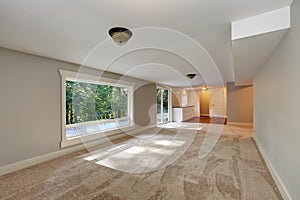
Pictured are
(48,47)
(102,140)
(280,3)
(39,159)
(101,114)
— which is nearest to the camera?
(280,3)

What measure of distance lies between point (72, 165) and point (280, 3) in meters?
3.71

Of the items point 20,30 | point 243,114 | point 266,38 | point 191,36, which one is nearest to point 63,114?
point 20,30

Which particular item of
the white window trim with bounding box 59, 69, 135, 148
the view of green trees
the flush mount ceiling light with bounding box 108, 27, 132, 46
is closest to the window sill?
the white window trim with bounding box 59, 69, 135, 148

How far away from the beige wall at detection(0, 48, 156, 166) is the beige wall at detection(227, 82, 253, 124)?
7.08m

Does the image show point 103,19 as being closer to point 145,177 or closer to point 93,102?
point 145,177

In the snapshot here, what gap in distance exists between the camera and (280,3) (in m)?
1.57

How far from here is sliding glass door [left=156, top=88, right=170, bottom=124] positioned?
26.3 feet

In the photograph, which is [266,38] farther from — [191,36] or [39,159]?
[39,159]

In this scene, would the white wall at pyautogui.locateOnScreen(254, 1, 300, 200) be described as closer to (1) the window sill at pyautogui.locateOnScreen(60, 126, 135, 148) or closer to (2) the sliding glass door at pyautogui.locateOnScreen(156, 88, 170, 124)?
(1) the window sill at pyautogui.locateOnScreen(60, 126, 135, 148)

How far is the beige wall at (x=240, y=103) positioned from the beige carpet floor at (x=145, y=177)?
4367 mm

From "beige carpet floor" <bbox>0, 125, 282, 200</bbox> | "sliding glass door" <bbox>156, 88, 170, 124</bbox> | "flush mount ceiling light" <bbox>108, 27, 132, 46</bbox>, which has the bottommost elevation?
"beige carpet floor" <bbox>0, 125, 282, 200</bbox>

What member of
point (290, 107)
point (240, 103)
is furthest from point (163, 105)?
point (290, 107)

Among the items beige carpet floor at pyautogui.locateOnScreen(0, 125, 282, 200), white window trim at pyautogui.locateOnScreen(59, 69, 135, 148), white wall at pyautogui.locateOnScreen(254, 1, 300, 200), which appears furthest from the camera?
white window trim at pyautogui.locateOnScreen(59, 69, 135, 148)

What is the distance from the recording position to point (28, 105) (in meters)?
2.97
